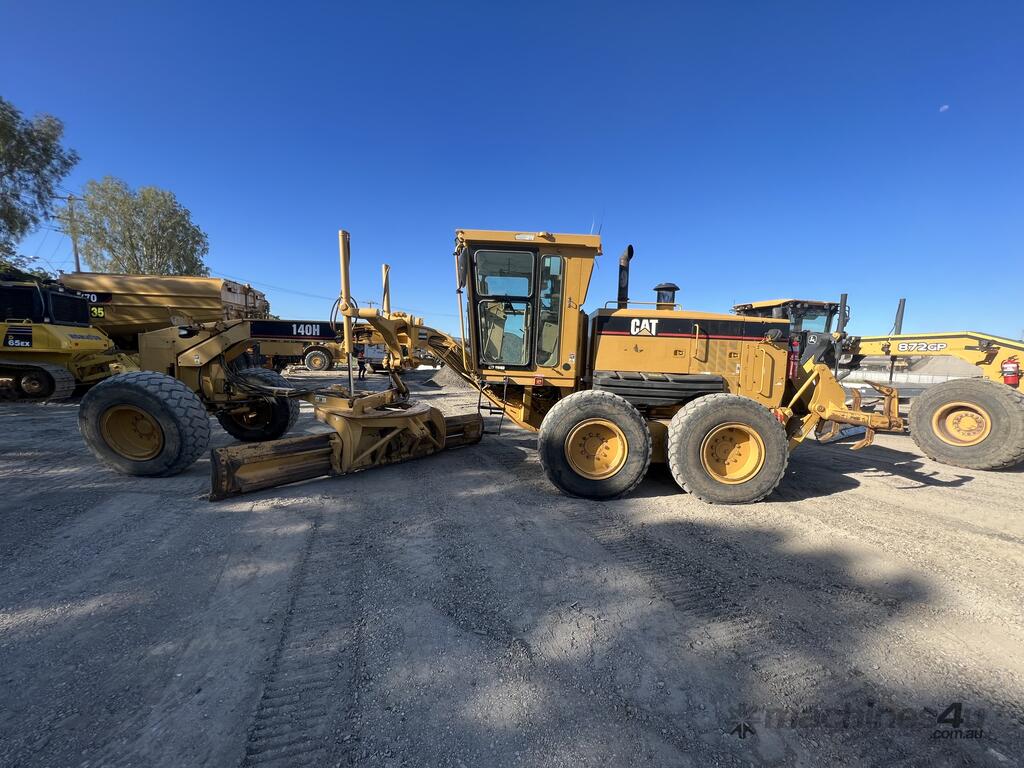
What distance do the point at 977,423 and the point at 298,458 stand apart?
9218mm

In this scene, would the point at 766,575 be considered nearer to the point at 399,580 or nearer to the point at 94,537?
the point at 399,580

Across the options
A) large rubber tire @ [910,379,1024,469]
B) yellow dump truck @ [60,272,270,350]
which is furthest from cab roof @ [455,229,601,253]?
yellow dump truck @ [60,272,270,350]

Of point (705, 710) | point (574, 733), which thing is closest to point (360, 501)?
point (574, 733)

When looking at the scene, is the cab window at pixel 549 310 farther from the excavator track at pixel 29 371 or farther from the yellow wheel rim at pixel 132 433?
the excavator track at pixel 29 371

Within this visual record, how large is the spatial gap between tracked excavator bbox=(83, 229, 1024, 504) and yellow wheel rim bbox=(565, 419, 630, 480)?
2 centimetres

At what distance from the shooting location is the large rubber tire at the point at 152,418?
14.0 feet

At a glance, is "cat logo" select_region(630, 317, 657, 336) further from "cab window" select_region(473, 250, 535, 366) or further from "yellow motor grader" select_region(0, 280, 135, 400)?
"yellow motor grader" select_region(0, 280, 135, 400)

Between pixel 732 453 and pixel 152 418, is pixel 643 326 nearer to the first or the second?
pixel 732 453

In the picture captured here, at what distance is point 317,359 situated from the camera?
1923 centimetres

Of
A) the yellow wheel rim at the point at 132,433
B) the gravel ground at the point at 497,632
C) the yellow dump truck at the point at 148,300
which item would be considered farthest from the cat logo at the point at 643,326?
the yellow dump truck at the point at 148,300

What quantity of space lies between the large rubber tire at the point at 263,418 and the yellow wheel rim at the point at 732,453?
550 cm

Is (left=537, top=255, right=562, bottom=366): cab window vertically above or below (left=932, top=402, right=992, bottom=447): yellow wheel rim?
above

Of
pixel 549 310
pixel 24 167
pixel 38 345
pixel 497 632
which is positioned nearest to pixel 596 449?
pixel 549 310

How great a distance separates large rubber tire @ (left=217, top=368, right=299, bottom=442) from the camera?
5.90 meters
